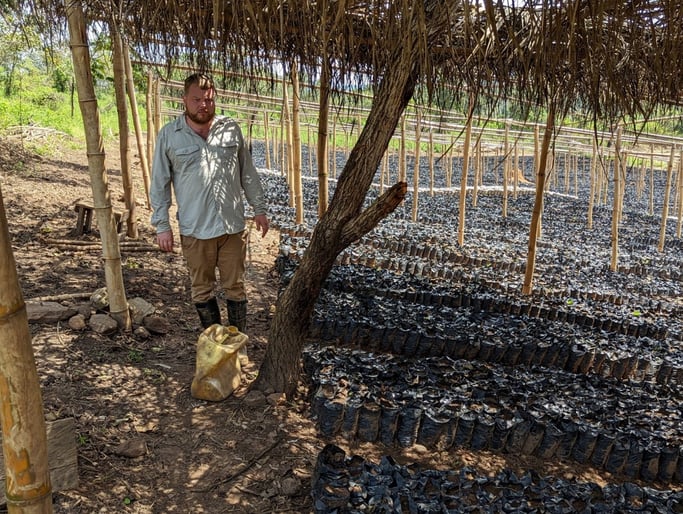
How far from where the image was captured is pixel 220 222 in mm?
3385

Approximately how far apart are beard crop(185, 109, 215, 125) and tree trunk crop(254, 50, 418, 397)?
3.24 ft

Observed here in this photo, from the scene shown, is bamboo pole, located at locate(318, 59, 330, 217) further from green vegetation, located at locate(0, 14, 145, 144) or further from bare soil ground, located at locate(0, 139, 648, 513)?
green vegetation, located at locate(0, 14, 145, 144)

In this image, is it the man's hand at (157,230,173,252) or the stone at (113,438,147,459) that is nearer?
the stone at (113,438,147,459)

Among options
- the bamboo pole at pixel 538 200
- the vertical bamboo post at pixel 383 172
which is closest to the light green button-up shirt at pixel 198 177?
the bamboo pole at pixel 538 200

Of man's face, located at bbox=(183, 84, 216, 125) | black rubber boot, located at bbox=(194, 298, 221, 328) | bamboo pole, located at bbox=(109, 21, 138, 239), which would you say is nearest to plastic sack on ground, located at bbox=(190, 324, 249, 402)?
black rubber boot, located at bbox=(194, 298, 221, 328)

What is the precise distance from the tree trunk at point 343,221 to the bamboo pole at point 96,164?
4.38 ft

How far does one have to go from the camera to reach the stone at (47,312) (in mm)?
3750

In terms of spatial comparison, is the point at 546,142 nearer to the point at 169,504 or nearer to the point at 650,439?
the point at 650,439

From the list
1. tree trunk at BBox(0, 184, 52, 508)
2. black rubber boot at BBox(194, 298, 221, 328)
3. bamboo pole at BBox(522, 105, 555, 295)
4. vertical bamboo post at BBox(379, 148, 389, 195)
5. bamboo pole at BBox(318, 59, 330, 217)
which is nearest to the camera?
tree trunk at BBox(0, 184, 52, 508)

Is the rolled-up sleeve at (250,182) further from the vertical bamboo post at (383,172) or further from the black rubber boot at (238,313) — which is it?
the vertical bamboo post at (383,172)

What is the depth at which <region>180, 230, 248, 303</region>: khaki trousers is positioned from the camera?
345 centimetres

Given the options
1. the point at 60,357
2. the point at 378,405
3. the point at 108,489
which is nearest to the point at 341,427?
the point at 378,405

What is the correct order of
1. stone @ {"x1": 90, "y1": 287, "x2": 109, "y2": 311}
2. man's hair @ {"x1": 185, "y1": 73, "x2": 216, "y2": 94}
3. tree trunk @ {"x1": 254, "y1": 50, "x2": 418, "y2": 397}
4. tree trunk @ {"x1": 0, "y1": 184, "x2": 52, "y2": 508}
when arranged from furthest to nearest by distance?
stone @ {"x1": 90, "y1": 287, "x2": 109, "y2": 311} < man's hair @ {"x1": 185, "y1": 73, "x2": 216, "y2": 94} < tree trunk @ {"x1": 254, "y1": 50, "x2": 418, "y2": 397} < tree trunk @ {"x1": 0, "y1": 184, "x2": 52, "y2": 508}

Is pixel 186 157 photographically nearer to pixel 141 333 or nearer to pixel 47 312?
pixel 141 333
